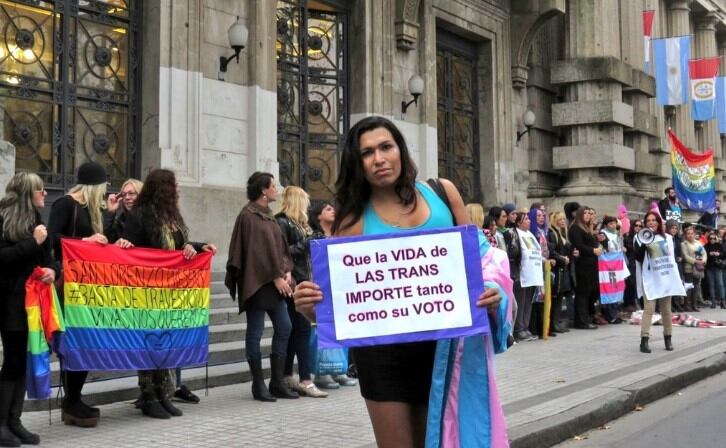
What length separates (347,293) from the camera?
10.8ft

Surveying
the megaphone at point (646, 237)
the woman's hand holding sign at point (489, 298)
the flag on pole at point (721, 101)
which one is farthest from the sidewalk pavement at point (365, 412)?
the flag on pole at point (721, 101)

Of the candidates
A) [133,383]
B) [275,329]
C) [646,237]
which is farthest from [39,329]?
[646,237]

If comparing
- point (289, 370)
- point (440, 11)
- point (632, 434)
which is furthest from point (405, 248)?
point (440, 11)

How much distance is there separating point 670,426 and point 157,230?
190 inches

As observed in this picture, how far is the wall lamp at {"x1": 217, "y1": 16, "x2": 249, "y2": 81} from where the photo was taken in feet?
42.5

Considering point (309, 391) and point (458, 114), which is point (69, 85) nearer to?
point (309, 391)

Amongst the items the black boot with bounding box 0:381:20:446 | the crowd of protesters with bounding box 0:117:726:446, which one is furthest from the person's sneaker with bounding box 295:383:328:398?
the black boot with bounding box 0:381:20:446

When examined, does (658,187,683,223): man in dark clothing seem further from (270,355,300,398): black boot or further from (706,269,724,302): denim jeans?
(270,355,300,398): black boot

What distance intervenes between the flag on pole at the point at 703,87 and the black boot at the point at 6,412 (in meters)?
26.3

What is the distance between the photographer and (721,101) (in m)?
32.5

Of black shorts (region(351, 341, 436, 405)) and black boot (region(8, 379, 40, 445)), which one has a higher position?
black shorts (region(351, 341, 436, 405))

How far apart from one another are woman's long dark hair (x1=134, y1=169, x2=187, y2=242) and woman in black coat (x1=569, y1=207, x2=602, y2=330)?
9.00 m

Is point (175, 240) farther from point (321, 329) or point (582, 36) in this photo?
→ point (582, 36)

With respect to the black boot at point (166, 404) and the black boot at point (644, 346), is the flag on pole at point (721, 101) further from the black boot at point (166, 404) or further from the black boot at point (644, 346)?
the black boot at point (166, 404)
